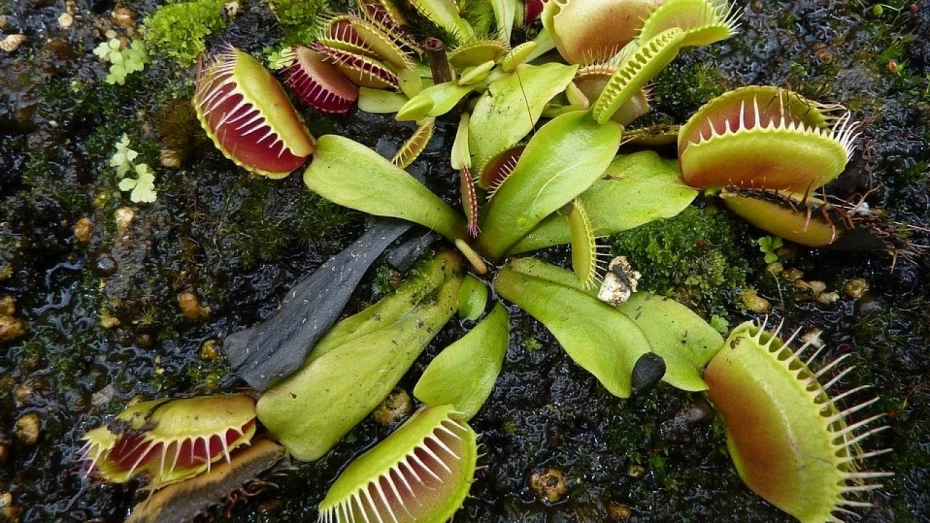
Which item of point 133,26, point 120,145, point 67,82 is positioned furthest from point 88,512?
point 133,26

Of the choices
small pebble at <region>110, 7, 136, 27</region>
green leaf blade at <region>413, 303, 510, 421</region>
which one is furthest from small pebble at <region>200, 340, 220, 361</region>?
small pebble at <region>110, 7, 136, 27</region>

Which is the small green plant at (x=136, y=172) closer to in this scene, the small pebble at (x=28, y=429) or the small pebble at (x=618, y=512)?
the small pebble at (x=28, y=429)

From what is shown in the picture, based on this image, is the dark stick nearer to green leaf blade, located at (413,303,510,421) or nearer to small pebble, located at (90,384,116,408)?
green leaf blade, located at (413,303,510,421)

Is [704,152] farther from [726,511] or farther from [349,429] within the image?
[349,429]

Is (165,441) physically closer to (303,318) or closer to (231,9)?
(303,318)

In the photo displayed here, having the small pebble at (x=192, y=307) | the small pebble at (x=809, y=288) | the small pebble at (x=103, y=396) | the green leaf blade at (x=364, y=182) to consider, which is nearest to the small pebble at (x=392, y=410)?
the green leaf blade at (x=364, y=182)

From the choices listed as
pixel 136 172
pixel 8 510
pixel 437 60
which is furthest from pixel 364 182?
pixel 8 510
